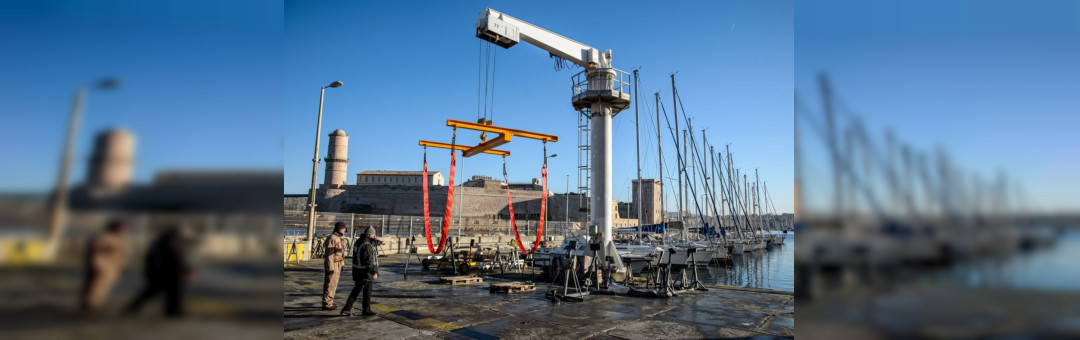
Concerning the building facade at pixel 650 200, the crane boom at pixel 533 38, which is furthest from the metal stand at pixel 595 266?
the building facade at pixel 650 200

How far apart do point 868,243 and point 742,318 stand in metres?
7.37

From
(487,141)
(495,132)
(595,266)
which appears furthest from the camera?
(487,141)

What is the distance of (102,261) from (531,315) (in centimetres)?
716

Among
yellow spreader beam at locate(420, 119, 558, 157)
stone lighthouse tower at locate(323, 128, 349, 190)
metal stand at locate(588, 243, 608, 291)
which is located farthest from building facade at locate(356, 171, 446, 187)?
metal stand at locate(588, 243, 608, 291)

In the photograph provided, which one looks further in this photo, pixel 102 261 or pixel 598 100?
pixel 598 100

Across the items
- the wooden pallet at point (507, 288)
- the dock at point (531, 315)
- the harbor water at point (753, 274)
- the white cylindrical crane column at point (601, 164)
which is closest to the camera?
the dock at point (531, 315)

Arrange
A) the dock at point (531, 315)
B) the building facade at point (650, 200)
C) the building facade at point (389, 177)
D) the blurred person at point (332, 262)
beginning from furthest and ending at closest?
the building facade at point (389, 177) → the building facade at point (650, 200) → the blurred person at point (332, 262) → the dock at point (531, 315)

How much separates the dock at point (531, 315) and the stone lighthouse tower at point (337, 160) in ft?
251

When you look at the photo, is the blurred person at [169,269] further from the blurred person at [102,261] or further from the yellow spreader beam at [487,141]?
the yellow spreader beam at [487,141]

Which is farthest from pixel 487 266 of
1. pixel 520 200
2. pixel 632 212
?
pixel 632 212

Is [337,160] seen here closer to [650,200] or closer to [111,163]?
[650,200]

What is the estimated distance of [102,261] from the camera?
5.02 ft

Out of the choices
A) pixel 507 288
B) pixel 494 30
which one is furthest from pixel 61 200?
pixel 494 30

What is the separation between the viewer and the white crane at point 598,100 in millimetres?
13180
